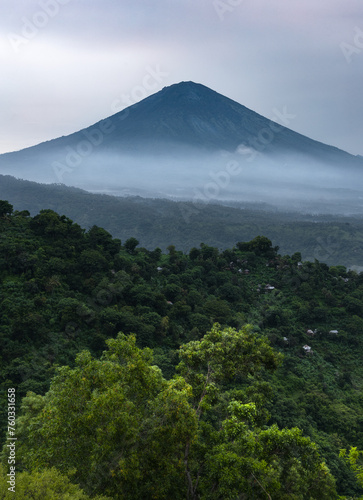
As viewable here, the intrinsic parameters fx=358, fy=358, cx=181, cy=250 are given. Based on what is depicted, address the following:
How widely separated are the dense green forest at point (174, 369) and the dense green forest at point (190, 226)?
85623 millimetres

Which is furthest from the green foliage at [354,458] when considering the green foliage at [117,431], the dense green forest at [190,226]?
the dense green forest at [190,226]

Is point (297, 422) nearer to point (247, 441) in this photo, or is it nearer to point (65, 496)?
point (247, 441)

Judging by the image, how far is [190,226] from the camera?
477 feet

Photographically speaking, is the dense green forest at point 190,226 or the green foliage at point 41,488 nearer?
the green foliage at point 41,488

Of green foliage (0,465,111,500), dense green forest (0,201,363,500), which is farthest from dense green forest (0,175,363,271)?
green foliage (0,465,111,500)

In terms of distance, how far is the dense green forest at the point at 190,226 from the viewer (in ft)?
425

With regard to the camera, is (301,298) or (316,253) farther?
(316,253)

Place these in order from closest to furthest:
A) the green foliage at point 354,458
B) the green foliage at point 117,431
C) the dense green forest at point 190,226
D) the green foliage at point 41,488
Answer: the green foliage at point 41,488
the green foliage at point 117,431
the green foliage at point 354,458
the dense green forest at point 190,226

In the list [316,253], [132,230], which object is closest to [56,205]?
[132,230]

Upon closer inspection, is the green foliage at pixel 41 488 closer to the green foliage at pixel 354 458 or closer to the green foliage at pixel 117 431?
the green foliage at pixel 117 431

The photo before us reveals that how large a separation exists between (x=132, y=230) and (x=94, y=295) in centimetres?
11684

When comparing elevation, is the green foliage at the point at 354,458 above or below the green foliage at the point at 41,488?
below

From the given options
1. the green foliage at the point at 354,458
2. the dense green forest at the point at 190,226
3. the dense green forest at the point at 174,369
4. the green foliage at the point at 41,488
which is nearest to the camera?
the green foliage at the point at 41,488

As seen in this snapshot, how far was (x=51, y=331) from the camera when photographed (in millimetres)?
23625
